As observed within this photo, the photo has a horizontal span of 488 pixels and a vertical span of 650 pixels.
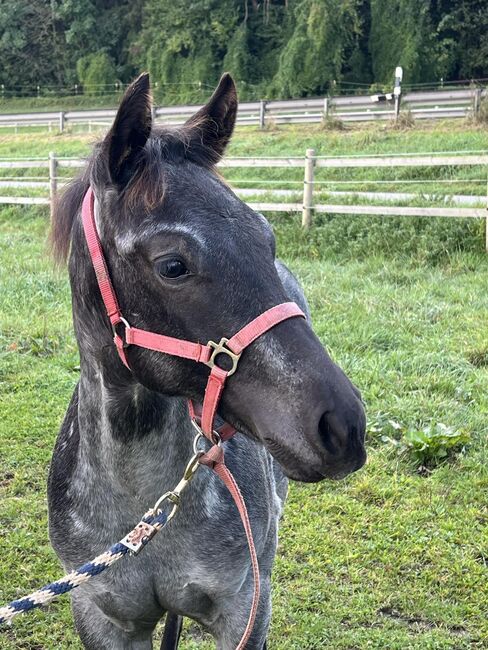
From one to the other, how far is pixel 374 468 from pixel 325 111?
17.7 m

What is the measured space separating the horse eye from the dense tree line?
31.2 meters

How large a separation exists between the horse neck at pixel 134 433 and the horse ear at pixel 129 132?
567 millimetres

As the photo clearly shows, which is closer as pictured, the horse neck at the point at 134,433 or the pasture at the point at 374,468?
the horse neck at the point at 134,433

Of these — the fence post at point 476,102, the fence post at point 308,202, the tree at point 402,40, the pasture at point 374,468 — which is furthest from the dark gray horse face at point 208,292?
the tree at point 402,40

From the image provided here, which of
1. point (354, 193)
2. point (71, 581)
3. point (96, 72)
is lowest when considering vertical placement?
point (354, 193)

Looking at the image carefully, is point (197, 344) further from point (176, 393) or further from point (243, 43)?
point (243, 43)

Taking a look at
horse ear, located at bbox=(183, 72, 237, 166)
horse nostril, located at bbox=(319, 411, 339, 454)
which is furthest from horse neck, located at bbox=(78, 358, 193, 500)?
horse ear, located at bbox=(183, 72, 237, 166)

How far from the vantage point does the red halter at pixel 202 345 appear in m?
1.70

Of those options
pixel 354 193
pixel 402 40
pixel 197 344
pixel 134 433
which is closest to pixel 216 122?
pixel 197 344

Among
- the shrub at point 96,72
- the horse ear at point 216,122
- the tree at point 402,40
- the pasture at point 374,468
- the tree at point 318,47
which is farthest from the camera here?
the shrub at point 96,72

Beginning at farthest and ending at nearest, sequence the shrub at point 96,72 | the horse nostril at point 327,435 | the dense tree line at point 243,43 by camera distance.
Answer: the shrub at point 96,72
the dense tree line at point 243,43
the horse nostril at point 327,435

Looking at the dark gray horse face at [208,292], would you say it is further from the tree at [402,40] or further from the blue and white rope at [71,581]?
the tree at [402,40]

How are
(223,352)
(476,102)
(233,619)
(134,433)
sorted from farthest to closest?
(476,102) → (233,619) → (134,433) → (223,352)

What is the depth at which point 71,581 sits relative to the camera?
6.05 feet
